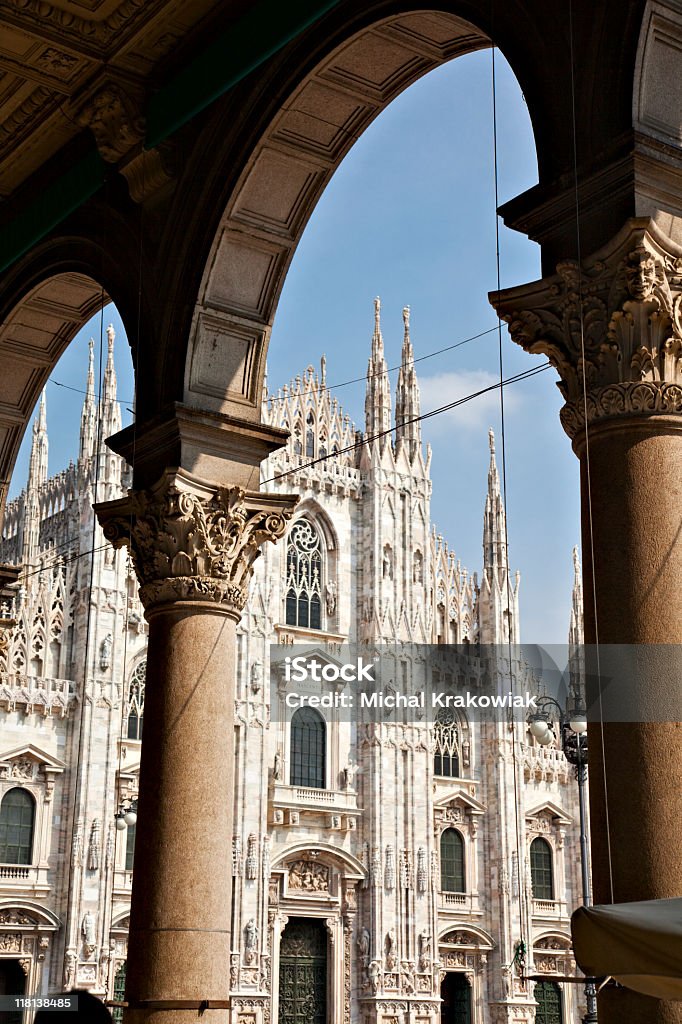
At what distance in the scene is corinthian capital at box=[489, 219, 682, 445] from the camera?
539 cm

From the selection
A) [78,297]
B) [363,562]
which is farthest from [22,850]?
[78,297]

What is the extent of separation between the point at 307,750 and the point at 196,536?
28.1 meters

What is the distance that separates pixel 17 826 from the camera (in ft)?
98.9

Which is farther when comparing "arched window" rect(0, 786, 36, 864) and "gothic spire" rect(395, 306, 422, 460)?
"gothic spire" rect(395, 306, 422, 460)

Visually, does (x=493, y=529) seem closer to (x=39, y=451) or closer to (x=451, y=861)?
(x=451, y=861)

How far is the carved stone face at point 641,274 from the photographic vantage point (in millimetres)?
5375

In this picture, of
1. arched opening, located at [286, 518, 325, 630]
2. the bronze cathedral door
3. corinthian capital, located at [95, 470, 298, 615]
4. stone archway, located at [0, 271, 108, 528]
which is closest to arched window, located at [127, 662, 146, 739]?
arched opening, located at [286, 518, 325, 630]

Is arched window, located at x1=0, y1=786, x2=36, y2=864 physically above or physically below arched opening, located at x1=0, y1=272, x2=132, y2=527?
below

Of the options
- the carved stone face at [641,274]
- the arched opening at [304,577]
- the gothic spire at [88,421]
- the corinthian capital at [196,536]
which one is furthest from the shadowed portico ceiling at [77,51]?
the arched opening at [304,577]

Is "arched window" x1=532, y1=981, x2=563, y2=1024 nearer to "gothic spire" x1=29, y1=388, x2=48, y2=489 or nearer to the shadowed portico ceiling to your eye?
"gothic spire" x1=29, y1=388, x2=48, y2=489

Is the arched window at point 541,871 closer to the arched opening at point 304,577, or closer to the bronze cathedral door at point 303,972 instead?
the bronze cathedral door at point 303,972

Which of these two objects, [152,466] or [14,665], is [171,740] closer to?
[152,466]

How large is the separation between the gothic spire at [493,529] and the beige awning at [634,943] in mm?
37269

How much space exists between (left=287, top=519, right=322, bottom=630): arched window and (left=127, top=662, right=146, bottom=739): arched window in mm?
5363
